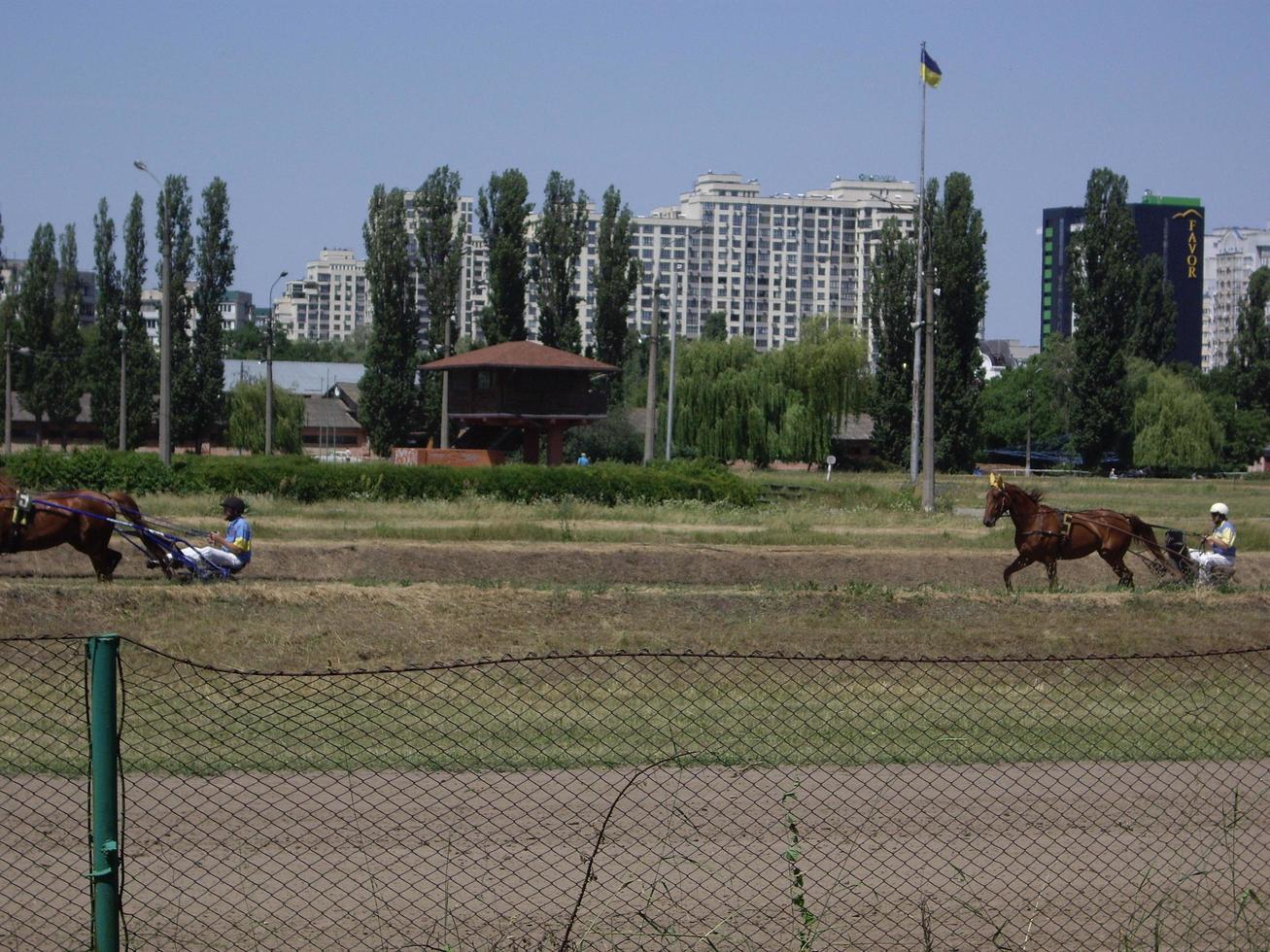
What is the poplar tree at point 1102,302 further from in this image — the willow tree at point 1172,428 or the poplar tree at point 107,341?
the poplar tree at point 107,341

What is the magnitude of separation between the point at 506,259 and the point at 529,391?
1384 cm

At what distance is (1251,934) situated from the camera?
25.8 feet

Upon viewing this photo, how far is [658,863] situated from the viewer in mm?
8414

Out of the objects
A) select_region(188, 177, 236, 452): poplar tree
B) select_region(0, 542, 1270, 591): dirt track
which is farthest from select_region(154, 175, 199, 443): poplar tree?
select_region(0, 542, 1270, 591): dirt track

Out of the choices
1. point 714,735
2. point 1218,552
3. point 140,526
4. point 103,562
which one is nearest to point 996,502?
point 1218,552

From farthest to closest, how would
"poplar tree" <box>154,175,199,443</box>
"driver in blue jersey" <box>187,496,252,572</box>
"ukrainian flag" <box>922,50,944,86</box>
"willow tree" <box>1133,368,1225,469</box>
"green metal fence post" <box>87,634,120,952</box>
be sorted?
1. "willow tree" <box>1133,368,1225,469</box>
2. "poplar tree" <box>154,175,199,443</box>
3. "ukrainian flag" <box>922,50,944,86</box>
4. "driver in blue jersey" <box>187,496,252,572</box>
5. "green metal fence post" <box>87,634,120,952</box>

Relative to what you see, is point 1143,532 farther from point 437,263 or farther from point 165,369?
point 437,263

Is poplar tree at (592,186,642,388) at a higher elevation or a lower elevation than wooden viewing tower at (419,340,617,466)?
higher

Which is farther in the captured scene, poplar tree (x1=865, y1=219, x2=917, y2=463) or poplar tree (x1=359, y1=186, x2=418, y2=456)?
poplar tree (x1=865, y1=219, x2=917, y2=463)

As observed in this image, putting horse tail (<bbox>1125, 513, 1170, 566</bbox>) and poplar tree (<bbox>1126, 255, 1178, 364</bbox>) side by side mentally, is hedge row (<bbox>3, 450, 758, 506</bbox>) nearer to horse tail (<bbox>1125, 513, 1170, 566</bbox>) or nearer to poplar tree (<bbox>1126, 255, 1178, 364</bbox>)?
horse tail (<bbox>1125, 513, 1170, 566</bbox>)

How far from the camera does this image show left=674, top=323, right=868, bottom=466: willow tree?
270ft

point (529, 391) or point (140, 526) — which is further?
point (529, 391)

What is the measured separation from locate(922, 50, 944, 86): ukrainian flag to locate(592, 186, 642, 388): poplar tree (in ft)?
80.0

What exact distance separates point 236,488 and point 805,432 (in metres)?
47.9
